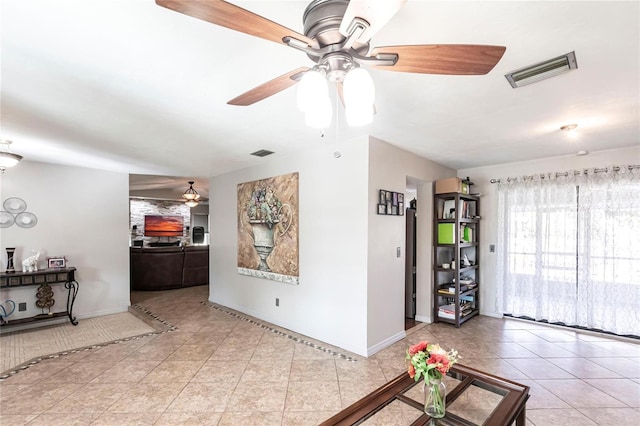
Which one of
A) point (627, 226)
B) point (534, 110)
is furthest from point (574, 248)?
point (534, 110)

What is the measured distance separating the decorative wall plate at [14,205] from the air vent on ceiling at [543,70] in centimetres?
609

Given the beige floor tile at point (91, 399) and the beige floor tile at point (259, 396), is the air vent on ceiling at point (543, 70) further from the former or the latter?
the beige floor tile at point (91, 399)

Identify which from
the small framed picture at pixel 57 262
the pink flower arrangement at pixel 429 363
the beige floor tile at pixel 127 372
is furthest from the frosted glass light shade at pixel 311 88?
the small framed picture at pixel 57 262

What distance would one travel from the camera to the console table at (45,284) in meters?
3.94

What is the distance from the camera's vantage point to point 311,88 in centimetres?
112

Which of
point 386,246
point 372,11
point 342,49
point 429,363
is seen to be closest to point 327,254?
point 386,246

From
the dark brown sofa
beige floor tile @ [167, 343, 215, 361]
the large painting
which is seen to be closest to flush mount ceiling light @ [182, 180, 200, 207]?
the dark brown sofa

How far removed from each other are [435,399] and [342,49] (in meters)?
1.71

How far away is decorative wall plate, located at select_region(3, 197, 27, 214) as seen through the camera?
4.18 metres

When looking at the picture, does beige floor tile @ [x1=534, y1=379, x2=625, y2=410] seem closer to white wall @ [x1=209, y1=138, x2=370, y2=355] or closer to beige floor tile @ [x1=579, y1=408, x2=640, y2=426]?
beige floor tile @ [x1=579, y1=408, x2=640, y2=426]

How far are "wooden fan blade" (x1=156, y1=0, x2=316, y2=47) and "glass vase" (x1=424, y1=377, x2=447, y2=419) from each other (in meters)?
1.69

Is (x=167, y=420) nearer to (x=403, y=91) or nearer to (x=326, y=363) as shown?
(x=326, y=363)

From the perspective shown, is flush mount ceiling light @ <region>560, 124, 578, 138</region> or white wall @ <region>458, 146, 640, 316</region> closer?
flush mount ceiling light @ <region>560, 124, 578, 138</region>

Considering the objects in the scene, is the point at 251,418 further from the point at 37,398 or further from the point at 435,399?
the point at 37,398
